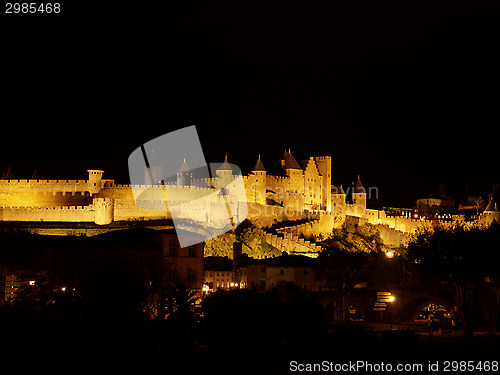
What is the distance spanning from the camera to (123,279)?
41969mm

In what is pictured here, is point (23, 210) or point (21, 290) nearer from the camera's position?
point (21, 290)

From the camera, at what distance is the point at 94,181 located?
8750 centimetres

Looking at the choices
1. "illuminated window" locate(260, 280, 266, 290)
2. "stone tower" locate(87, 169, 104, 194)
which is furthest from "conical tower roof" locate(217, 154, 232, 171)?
"illuminated window" locate(260, 280, 266, 290)

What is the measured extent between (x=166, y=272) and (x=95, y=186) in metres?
43.0

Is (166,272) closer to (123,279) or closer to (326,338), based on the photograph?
(123,279)

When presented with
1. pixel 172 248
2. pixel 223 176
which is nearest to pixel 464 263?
pixel 172 248

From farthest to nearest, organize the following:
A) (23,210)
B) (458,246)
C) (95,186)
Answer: (95,186) → (23,210) → (458,246)

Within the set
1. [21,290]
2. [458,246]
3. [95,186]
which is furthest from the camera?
[95,186]

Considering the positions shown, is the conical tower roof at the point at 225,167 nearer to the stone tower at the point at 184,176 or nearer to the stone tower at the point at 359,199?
the stone tower at the point at 184,176

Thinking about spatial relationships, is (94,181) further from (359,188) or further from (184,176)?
(359,188)

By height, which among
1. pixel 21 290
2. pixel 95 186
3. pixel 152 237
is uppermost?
pixel 95 186

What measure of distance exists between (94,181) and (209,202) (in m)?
13.1

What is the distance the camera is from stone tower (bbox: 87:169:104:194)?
87.2 m

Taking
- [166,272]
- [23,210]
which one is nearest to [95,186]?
[23,210]
